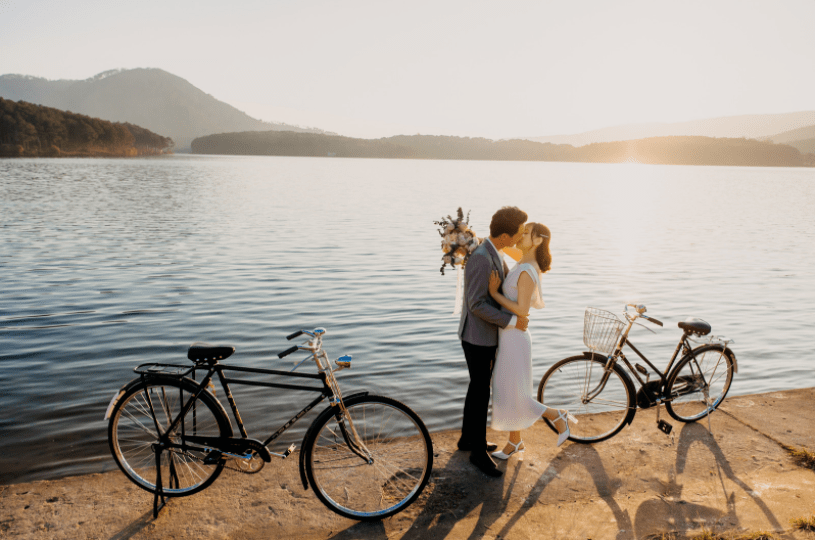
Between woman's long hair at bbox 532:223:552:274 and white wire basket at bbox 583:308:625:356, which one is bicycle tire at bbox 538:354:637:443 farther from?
woman's long hair at bbox 532:223:552:274

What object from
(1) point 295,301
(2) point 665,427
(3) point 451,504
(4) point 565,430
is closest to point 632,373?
(2) point 665,427

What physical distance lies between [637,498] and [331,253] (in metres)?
16.3

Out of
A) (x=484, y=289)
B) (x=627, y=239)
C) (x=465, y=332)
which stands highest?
(x=484, y=289)

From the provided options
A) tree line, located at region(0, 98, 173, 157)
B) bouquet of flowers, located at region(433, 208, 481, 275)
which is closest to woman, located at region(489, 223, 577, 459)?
bouquet of flowers, located at region(433, 208, 481, 275)

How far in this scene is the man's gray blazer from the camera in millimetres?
4641

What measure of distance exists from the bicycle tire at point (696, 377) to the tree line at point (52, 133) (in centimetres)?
16700

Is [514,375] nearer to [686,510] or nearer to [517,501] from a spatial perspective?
[517,501]

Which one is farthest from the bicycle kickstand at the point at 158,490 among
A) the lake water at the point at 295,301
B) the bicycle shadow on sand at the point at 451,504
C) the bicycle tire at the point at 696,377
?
the bicycle tire at the point at 696,377

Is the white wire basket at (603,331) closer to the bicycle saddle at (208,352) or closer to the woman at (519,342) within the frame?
the woman at (519,342)

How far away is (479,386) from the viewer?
496cm

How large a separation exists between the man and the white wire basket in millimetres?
911

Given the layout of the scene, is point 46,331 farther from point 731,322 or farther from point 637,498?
point 731,322

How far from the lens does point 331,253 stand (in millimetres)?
20016

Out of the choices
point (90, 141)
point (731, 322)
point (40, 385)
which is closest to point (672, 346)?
point (731, 322)
